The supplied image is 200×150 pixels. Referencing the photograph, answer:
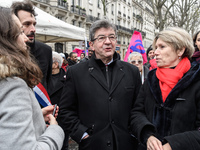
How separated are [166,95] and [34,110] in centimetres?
118

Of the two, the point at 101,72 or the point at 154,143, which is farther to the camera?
the point at 101,72

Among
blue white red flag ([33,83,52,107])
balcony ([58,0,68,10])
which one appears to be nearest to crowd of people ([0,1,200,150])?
blue white red flag ([33,83,52,107])

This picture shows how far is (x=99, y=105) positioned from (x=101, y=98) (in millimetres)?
80

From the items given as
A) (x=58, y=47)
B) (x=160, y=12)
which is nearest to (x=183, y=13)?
(x=160, y=12)

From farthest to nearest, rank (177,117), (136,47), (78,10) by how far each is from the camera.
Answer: (78,10)
(136,47)
(177,117)

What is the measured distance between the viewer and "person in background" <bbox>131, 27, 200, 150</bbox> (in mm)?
1641

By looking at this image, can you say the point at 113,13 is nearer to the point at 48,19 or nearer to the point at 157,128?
the point at 48,19

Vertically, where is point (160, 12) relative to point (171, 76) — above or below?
above

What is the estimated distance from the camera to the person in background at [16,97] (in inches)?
39.4

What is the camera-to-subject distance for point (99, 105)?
7.11ft

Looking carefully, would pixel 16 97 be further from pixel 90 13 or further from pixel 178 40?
pixel 90 13

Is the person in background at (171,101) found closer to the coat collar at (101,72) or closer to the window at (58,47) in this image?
the coat collar at (101,72)

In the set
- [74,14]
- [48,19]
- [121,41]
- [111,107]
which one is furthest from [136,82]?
[121,41]

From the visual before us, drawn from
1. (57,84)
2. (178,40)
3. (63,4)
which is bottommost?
(57,84)
